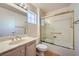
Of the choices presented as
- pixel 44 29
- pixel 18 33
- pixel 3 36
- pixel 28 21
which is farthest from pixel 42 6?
pixel 3 36

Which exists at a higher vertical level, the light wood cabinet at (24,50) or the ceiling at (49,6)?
the ceiling at (49,6)

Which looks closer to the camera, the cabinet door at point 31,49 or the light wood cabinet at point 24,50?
the light wood cabinet at point 24,50

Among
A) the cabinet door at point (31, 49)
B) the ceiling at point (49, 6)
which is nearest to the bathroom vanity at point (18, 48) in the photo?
the cabinet door at point (31, 49)

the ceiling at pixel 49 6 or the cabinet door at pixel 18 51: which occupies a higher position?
the ceiling at pixel 49 6

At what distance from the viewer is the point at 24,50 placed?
128cm

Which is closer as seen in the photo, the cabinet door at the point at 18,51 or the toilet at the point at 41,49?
the cabinet door at the point at 18,51

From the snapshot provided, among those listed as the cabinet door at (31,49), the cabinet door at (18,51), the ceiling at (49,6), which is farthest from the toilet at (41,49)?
the ceiling at (49,6)

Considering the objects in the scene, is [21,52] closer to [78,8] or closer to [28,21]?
[28,21]

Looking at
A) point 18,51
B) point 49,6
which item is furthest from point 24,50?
point 49,6

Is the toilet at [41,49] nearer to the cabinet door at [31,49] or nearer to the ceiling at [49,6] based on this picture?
the cabinet door at [31,49]

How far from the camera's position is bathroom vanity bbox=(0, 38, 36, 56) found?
3.02 ft

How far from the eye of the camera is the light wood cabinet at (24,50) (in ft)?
3.29

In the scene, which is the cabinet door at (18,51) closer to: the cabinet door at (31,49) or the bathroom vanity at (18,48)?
the bathroom vanity at (18,48)

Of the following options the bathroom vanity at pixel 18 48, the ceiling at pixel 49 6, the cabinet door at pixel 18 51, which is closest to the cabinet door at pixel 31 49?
the bathroom vanity at pixel 18 48
